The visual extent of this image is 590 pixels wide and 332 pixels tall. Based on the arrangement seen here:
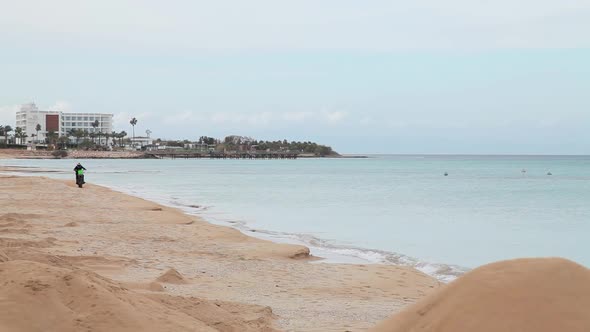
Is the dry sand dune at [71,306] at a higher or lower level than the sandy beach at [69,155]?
higher

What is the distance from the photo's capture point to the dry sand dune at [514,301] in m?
3.98

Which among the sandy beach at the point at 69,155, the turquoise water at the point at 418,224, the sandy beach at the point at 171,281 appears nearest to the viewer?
the sandy beach at the point at 171,281

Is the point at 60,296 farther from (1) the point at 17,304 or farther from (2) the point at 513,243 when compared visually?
(2) the point at 513,243

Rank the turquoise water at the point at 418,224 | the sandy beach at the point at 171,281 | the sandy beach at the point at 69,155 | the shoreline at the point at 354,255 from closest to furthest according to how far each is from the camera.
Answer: the sandy beach at the point at 171,281 < the shoreline at the point at 354,255 < the turquoise water at the point at 418,224 < the sandy beach at the point at 69,155

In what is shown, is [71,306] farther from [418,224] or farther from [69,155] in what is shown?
[69,155]

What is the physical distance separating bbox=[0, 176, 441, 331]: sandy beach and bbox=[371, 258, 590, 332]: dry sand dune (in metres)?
2.97

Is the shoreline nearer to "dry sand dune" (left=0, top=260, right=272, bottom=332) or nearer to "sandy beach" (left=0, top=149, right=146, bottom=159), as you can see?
"dry sand dune" (left=0, top=260, right=272, bottom=332)

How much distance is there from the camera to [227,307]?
8.43 meters

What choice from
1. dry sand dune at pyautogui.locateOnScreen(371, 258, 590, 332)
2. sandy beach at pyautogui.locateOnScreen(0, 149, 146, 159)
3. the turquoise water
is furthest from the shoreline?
sandy beach at pyautogui.locateOnScreen(0, 149, 146, 159)

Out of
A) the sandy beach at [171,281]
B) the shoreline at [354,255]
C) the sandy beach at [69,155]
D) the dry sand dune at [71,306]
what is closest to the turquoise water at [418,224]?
the shoreline at [354,255]

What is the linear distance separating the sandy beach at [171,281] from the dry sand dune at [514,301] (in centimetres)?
297

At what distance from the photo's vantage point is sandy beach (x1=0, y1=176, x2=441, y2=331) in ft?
19.6

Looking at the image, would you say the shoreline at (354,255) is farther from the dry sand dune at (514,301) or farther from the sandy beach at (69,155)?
the sandy beach at (69,155)

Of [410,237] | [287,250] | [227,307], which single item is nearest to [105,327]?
[227,307]
